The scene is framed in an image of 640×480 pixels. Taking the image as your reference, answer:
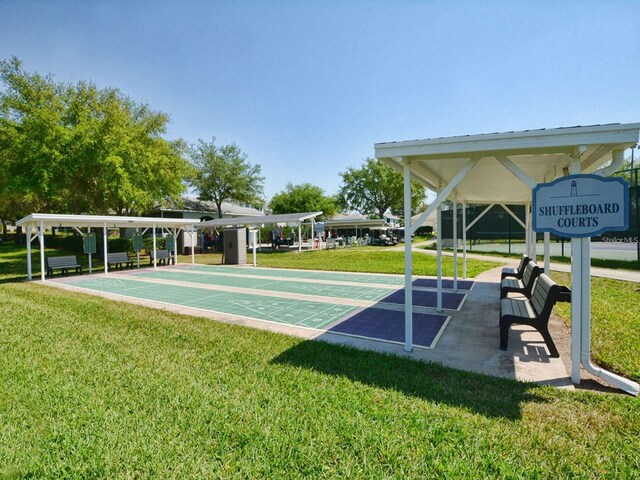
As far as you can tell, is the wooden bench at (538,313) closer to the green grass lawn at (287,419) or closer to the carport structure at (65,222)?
the green grass lawn at (287,419)

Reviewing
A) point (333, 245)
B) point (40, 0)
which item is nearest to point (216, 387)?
point (40, 0)

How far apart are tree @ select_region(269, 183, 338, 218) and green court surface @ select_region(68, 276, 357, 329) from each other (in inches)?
1686

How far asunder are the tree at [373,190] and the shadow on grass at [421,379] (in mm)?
52478

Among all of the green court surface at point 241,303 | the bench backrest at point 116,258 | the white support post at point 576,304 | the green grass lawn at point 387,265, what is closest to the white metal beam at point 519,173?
the white support post at point 576,304

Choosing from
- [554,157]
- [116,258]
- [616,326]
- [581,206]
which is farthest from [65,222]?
[616,326]

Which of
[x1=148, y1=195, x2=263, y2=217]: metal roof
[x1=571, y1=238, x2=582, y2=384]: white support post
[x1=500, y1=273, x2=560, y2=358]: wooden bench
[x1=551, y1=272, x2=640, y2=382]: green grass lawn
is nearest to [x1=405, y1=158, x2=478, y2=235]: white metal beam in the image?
[x1=571, y1=238, x2=582, y2=384]: white support post

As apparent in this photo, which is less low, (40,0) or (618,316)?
(40,0)

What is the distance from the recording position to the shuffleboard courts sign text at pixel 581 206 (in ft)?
12.3

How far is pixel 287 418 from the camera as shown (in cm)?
312

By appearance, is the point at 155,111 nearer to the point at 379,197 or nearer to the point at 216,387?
the point at 216,387

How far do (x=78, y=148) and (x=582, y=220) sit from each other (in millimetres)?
23876

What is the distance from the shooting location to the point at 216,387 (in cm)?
379

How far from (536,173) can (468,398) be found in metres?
5.79

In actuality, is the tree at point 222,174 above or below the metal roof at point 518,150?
above
